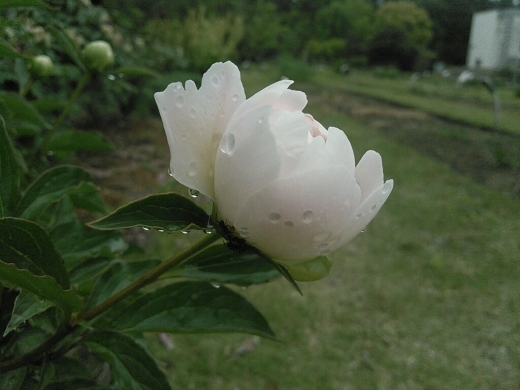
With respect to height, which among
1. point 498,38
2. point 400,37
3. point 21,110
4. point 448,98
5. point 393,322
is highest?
point 21,110

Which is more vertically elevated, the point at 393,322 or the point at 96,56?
the point at 96,56

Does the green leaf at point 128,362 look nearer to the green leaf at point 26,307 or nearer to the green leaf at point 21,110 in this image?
the green leaf at point 26,307

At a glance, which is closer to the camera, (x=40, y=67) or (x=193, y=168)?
(x=193, y=168)

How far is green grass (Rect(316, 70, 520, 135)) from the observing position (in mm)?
3490

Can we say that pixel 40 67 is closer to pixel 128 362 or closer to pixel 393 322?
pixel 128 362

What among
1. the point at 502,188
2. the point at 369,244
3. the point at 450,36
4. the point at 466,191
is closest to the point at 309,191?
the point at 369,244

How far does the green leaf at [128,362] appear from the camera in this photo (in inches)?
10.6

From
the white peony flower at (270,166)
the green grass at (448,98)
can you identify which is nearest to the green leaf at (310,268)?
the white peony flower at (270,166)

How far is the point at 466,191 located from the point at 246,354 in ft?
5.08

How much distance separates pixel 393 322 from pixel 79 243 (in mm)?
1058

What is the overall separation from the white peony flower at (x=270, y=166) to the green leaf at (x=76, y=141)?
301mm

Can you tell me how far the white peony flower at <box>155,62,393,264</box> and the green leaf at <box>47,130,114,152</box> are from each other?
0.30m

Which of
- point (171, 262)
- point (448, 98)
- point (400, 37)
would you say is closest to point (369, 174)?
point (171, 262)

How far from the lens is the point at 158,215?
0.73 feet
